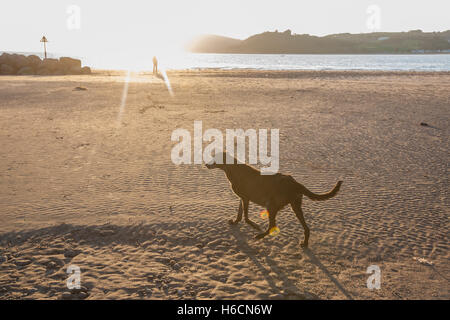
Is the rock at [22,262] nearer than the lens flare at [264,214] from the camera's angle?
Yes

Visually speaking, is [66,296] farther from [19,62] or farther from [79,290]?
[19,62]

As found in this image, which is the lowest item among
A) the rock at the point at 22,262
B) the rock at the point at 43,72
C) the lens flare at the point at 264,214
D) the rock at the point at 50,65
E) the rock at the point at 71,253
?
the rock at the point at 22,262

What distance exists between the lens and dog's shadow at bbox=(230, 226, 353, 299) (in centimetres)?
532

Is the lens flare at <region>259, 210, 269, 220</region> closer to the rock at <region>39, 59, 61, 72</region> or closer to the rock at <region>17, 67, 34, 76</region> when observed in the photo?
the rock at <region>39, 59, 61, 72</region>

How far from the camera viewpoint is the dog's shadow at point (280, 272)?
209 inches

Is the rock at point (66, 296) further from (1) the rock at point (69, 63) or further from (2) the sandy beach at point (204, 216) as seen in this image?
(1) the rock at point (69, 63)

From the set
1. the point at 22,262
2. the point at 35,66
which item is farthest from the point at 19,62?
the point at 22,262

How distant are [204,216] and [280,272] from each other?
8.51ft

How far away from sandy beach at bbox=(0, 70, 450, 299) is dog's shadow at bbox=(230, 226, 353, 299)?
0.09 feet

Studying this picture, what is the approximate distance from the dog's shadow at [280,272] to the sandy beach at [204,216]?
3 centimetres

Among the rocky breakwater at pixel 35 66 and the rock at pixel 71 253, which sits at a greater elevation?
the rocky breakwater at pixel 35 66

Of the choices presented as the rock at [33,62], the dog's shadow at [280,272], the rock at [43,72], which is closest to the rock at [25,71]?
the rock at [33,62]
